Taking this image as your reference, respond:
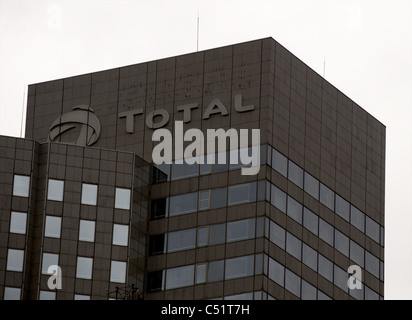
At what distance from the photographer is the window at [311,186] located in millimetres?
123438

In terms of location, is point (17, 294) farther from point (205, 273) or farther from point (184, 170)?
point (184, 170)

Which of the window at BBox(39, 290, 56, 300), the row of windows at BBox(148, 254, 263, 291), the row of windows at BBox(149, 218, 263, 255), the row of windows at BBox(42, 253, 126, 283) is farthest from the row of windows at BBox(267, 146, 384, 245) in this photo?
the window at BBox(39, 290, 56, 300)

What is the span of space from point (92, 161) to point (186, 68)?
1242cm

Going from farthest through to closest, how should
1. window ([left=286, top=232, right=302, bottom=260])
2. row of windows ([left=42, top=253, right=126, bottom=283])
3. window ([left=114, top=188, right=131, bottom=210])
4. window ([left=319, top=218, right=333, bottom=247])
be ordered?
window ([left=319, top=218, right=333, bottom=247])
window ([left=114, top=188, right=131, bottom=210])
window ([left=286, top=232, right=302, bottom=260])
row of windows ([left=42, top=253, right=126, bottom=283])

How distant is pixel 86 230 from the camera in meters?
119

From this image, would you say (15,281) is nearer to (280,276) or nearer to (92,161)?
(92,161)

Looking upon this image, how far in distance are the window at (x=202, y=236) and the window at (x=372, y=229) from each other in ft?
64.6

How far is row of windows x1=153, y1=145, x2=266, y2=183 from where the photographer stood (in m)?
119

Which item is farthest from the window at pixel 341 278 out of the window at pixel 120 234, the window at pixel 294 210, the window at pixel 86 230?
the window at pixel 86 230

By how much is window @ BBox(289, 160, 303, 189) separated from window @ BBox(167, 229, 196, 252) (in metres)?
9.85

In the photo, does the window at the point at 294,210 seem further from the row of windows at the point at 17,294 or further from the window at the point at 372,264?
the row of windows at the point at 17,294

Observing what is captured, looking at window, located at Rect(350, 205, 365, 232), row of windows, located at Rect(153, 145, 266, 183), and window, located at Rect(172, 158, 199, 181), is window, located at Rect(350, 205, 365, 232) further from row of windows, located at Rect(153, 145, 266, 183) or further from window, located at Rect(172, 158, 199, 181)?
window, located at Rect(172, 158, 199, 181)
